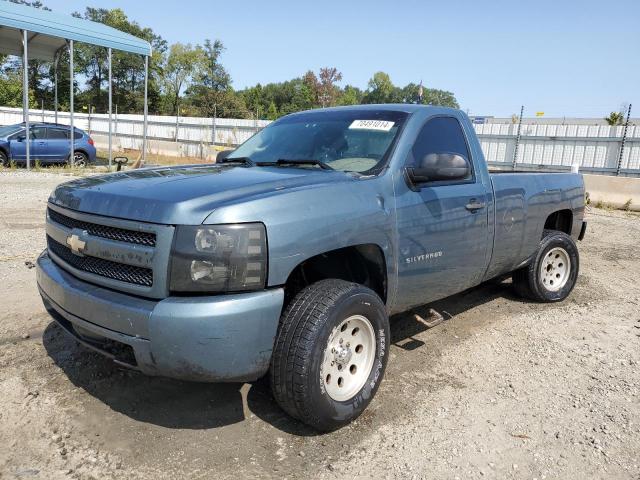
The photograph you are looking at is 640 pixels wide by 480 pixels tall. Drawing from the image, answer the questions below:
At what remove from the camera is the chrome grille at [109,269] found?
2.52 meters

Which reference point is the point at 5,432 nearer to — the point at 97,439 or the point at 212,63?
the point at 97,439

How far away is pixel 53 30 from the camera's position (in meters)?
15.3

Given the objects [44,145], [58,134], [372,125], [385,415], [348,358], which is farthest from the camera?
[58,134]

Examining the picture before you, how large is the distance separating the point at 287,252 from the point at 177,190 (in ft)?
2.17

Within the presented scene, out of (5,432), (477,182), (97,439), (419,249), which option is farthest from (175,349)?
(477,182)

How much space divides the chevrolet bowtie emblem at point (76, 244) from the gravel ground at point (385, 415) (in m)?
0.95

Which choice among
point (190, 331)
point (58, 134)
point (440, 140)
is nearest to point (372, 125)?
point (440, 140)

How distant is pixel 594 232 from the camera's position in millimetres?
9773

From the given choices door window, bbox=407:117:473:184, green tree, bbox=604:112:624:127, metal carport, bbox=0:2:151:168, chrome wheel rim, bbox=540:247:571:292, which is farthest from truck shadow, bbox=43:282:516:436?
green tree, bbox=604:112:624:127

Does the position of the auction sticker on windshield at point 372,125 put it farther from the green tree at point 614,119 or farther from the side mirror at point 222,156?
the green tree at point 614,119

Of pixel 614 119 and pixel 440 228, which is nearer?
pixel 440 228

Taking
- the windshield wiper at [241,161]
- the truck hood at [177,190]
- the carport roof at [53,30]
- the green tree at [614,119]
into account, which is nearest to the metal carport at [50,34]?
the carport roof at [53,30]

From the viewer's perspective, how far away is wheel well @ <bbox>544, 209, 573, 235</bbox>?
5.55 metres

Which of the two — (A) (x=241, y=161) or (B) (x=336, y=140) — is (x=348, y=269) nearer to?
(B) (x=336, y=140)
